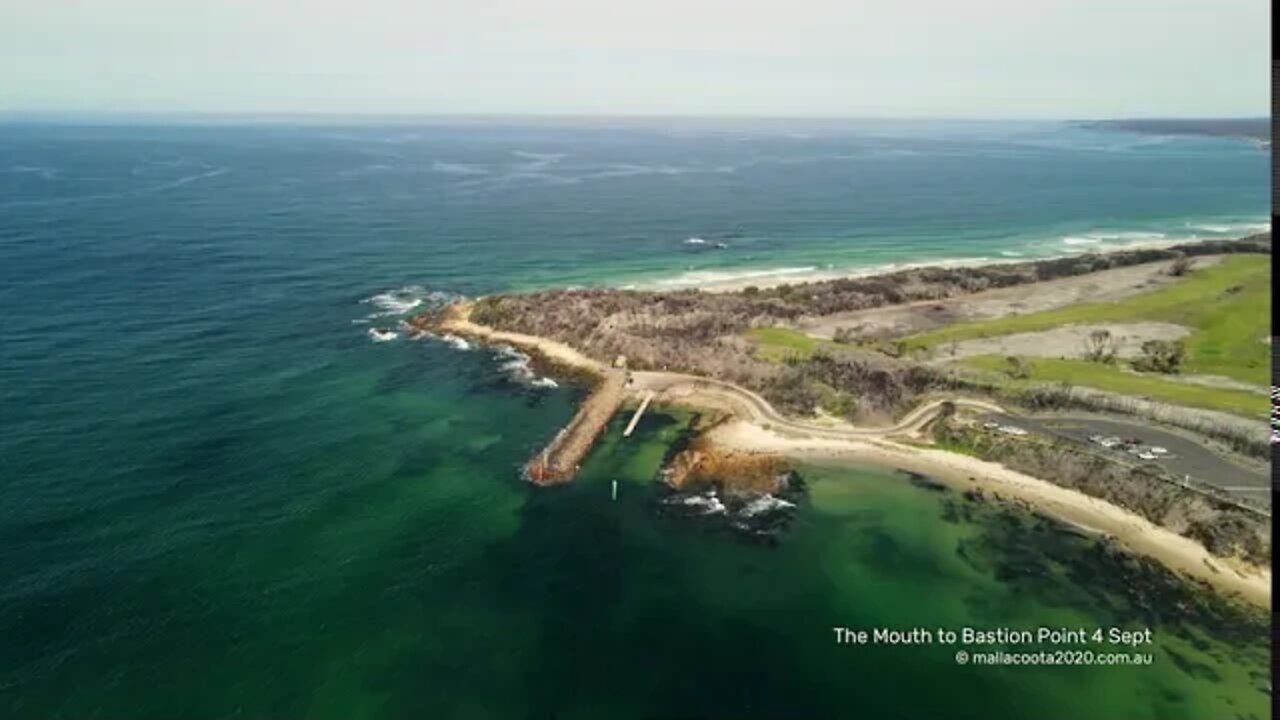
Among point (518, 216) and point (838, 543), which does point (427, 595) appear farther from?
point (518, 216)

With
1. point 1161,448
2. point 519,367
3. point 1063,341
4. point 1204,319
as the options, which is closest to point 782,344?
point 519,367

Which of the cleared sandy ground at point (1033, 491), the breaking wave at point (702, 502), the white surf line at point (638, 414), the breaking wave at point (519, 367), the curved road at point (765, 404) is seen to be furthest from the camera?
the breaking wave at point (519, 367)

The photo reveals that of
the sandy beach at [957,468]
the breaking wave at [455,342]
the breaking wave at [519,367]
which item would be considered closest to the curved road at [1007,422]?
the sandy beach at [957,468]

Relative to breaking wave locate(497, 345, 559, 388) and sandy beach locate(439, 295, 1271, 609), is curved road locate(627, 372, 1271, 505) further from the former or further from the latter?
breaking wave locate(497, 345, 559, 388)

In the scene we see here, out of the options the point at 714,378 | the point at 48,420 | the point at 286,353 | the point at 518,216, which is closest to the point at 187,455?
the point at 48,420

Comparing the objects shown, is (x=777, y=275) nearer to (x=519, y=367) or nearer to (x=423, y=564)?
(x=519, y=367)

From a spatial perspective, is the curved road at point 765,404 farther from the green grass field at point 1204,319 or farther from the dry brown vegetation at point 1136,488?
the green grass field at point 1204,319
